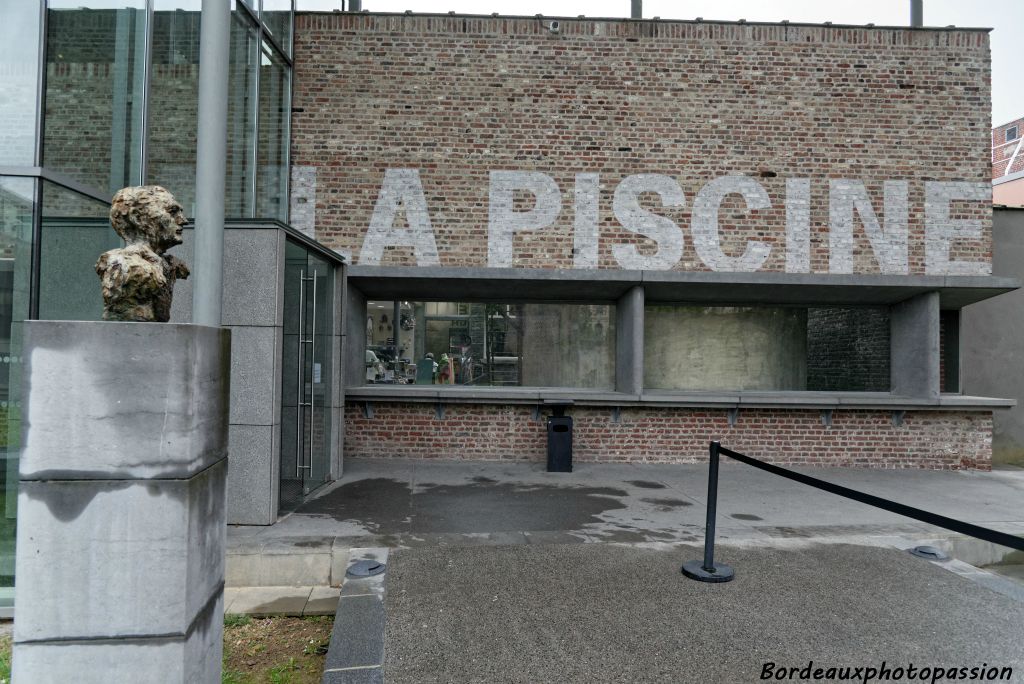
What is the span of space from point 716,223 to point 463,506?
6000 millimetres

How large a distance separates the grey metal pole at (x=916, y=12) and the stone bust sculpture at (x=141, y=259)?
12.8 metres

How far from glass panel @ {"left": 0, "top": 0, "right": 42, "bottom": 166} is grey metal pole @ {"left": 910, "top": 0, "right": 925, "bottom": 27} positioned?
12925mm

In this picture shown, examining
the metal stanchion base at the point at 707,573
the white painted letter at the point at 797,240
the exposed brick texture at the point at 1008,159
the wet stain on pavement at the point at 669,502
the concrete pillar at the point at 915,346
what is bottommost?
the wet stain on pavement at the point at 669,502

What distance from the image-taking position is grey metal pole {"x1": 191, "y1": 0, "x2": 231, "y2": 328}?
16.3 feet

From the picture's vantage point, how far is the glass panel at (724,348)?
9961 millimetres

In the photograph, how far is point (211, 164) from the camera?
510 cm

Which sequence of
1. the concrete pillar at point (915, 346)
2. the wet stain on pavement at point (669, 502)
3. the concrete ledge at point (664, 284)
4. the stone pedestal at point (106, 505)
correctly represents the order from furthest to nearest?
1. the concrete pillar at point (915, 346)
2. the concrete ledge at point (664, 284)
3. the wet stain on pavement at point (669, 502)
4. the stone pedestal at point (106, 505)

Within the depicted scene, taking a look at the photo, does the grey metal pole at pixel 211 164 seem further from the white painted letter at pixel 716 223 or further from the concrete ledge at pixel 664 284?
the white painted letter at pixel 716 223

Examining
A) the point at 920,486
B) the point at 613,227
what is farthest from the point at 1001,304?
the point at 613,227

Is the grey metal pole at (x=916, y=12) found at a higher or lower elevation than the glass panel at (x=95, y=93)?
higher

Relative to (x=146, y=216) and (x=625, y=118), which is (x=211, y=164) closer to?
(x=146, y=216)

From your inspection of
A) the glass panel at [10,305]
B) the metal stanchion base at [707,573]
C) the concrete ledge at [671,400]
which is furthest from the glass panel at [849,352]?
the glass panel at [10,305]

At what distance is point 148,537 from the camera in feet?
8.54

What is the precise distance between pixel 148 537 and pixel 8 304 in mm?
3183
